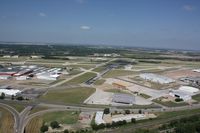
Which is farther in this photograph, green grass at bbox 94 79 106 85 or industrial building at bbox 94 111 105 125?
green grass at bbox 94 79 106 85

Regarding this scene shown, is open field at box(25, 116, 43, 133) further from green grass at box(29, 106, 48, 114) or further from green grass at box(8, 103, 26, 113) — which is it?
green grass at box(8, 103, 26, 113)

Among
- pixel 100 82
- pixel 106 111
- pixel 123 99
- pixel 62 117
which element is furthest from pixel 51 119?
pixel 100 82

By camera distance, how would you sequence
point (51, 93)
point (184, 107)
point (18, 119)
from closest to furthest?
point (18, 119), point (184, 107), point (51, 93)

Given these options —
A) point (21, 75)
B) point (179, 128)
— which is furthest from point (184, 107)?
point (21, 75)

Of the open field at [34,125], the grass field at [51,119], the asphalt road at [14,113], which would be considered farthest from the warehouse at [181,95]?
the asphalt road at [14,113]

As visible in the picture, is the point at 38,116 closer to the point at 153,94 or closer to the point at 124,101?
the point at 124,101

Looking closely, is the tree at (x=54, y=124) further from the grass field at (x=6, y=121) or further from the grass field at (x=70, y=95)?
the grass field at (x=70, y=95)

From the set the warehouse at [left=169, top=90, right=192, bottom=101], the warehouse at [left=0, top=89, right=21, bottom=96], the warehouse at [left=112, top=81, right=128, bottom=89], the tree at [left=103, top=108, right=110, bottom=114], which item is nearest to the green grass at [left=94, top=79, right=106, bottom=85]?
the warehouse at [left=112, top=81, right=128, bottom=89]
